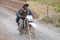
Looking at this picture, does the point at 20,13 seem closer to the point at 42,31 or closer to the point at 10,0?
the point at 42,31

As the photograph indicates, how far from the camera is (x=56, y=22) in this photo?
14039mm

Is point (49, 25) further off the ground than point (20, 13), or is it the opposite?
point (20, 13)

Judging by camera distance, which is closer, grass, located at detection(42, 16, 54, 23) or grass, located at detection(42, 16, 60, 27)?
grass, located at detection(42, 16, 60, 27)

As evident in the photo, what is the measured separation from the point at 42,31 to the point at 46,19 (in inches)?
110

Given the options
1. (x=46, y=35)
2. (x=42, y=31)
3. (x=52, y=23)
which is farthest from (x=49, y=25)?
(x=46, y=35)

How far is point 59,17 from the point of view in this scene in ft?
49.2

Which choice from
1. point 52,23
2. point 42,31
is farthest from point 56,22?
point 42,31

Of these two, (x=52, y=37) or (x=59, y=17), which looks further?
(x=59, y=17)

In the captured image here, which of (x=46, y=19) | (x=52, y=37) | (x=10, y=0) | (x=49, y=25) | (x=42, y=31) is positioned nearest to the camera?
(x=52, y=37)

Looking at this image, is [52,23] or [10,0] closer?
[52,23]

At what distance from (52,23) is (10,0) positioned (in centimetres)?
1152

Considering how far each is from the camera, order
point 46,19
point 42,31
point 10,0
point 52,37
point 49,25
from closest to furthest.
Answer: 1. point 52,37
2. point 42,31
3. point 49,25
4. point 46,19
5. point 10,0

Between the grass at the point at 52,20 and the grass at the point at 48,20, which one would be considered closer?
the grass at the point at 52,20

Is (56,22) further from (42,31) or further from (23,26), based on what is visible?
(23,26)
